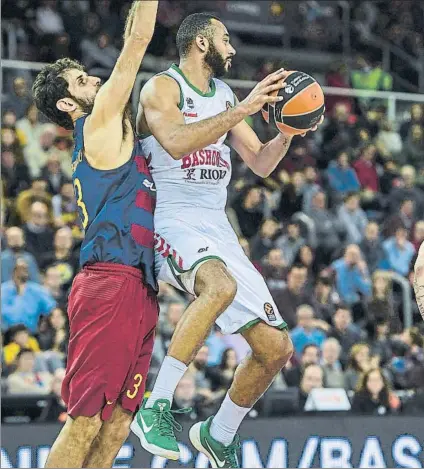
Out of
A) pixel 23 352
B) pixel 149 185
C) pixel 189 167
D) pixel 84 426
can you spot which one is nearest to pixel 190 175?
pixel 189 167

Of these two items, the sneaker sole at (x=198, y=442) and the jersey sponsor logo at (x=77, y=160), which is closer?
the jersey sponsor logo at (x=77, y=160)

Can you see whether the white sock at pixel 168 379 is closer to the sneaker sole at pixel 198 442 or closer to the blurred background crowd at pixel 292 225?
the sneaker sole at pixel 198 442

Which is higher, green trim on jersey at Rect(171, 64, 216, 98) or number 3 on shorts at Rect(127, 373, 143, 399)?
green trim on jersey at Rect(171, 64, 216, 98)

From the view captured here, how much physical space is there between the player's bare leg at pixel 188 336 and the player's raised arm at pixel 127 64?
93 cm

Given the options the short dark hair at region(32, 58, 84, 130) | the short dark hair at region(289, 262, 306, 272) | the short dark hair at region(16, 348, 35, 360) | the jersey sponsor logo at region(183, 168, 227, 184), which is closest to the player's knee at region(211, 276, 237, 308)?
the jersey sponsor logo at region(183, 168, 227, 184)

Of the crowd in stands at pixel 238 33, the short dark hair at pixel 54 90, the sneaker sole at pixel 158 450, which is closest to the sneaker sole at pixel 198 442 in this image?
the sneaker sole at pixel 158 450

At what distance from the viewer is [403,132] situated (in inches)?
659

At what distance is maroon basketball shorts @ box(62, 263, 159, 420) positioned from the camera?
5.75 metres

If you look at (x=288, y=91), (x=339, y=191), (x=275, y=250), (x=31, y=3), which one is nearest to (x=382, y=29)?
(x=339, y=191)

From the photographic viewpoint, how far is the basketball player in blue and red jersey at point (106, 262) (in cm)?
573

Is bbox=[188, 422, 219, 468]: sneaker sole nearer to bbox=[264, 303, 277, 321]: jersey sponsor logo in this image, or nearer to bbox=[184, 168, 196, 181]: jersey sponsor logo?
bbox=[264, 303, 277, 321]: jersey sponsor logo

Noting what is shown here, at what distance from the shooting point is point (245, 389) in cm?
621

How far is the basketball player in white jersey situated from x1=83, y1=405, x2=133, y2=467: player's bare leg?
11.1 inches

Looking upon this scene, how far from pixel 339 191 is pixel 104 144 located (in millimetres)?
9515
